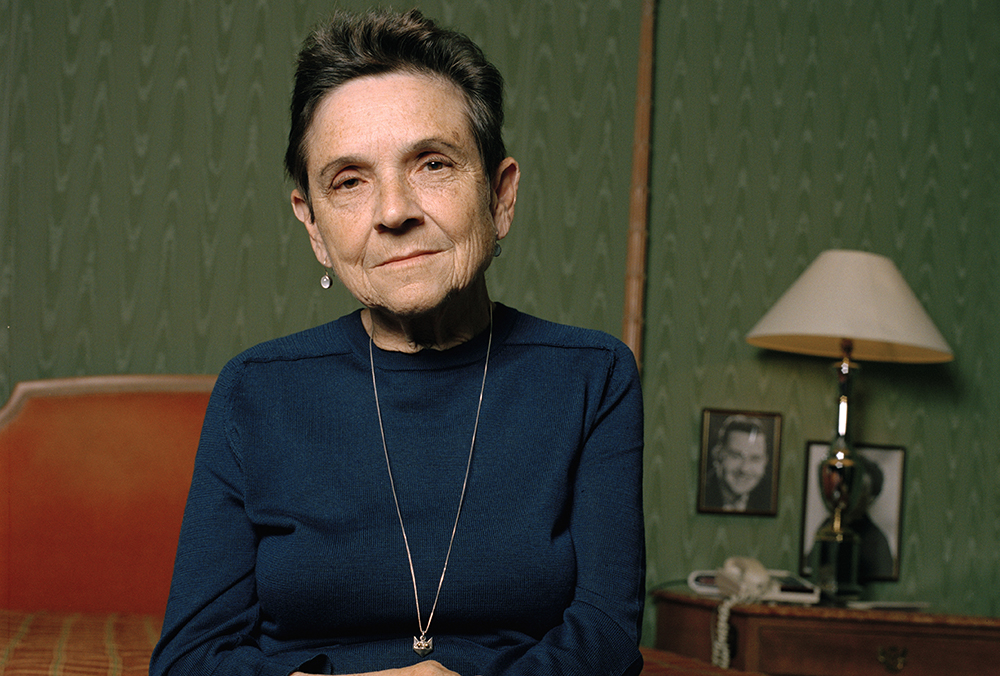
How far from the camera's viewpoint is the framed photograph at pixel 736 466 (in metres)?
3.09

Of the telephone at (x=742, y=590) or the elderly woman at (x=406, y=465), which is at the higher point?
the elderly woman at (x=406, y=465)

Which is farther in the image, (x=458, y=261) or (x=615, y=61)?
(x=615, y=61)

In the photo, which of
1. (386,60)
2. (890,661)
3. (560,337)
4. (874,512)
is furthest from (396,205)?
(874,512)

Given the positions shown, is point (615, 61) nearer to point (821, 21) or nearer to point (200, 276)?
point (821, 21)

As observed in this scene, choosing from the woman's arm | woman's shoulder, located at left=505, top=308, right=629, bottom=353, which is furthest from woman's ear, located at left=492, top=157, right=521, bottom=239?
the woman's arm

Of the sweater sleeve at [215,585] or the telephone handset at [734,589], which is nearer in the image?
the sweater sleeve at [215,585]

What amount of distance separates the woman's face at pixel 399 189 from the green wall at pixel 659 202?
69.7 inches

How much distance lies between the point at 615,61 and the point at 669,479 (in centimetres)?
147

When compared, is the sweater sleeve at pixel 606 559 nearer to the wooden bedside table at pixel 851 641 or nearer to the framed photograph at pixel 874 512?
the wooden bedside table at pixel 851 641

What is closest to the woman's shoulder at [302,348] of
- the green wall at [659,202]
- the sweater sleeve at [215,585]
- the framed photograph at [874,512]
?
the sweater sleeve at [215,585]

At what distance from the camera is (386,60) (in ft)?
3.67

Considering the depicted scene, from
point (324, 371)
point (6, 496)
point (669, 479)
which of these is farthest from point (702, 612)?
point (6, 496)

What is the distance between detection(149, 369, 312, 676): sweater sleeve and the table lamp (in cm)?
199

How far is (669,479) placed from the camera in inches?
122
